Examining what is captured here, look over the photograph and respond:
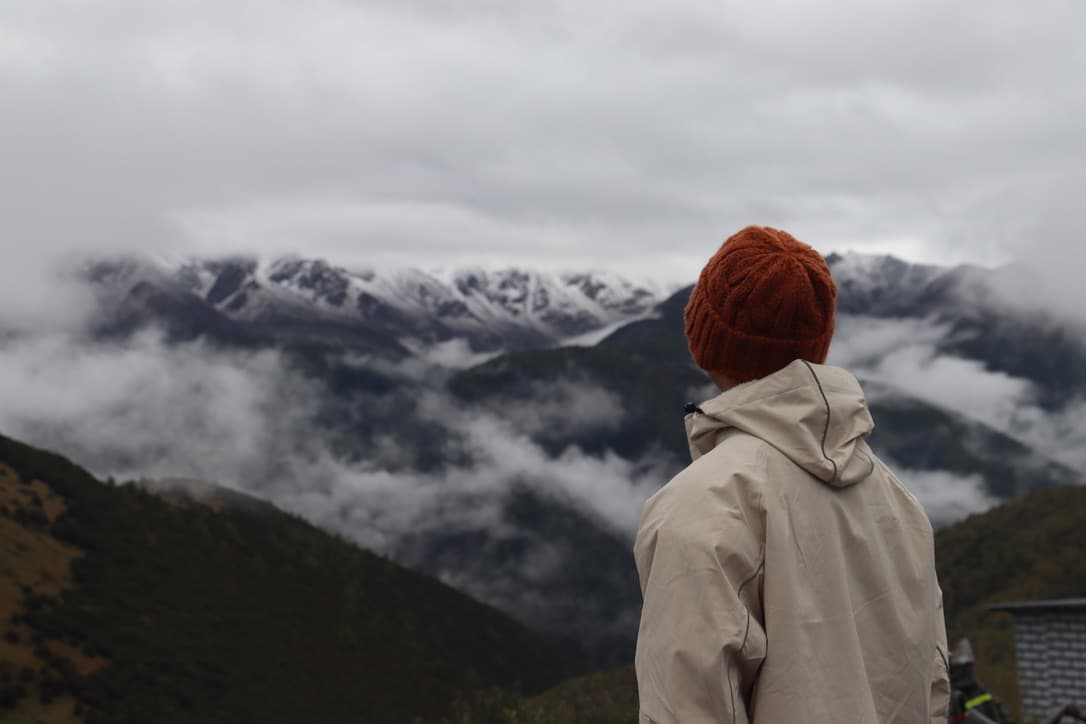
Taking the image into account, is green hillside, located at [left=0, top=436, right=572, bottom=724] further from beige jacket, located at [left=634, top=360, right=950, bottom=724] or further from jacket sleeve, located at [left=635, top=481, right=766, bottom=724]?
jacket sleeve, located at [left=635, top=481, right=766, bottom=724]

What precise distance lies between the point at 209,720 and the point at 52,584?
10.9 metres

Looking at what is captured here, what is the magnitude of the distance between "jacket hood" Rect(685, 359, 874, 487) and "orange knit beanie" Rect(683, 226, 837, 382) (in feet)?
0.31

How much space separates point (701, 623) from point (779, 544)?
0.85 feet

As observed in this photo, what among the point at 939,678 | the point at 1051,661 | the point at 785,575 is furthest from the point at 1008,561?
the point at 785,575

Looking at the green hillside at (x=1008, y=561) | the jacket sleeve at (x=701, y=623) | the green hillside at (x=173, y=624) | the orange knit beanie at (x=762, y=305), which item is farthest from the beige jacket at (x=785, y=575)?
the green hillside at (x=173, y=624)

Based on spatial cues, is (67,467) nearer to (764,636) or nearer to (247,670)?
(247,670)

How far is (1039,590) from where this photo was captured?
48.9 m

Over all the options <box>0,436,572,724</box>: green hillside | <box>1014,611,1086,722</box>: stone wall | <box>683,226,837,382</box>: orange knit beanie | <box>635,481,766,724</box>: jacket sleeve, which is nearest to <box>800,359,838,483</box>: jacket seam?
<box>683,226,837,382</box>: orange knit beanie

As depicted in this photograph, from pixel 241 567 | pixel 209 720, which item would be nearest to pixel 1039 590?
pixel 209 720

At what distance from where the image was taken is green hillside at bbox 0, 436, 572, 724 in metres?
41.7

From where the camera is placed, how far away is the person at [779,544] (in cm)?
229

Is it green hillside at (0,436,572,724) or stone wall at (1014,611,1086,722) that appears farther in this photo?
green hillside at (0,436,572,724)

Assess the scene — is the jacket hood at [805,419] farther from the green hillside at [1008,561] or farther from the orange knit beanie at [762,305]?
the green hillside at [1008,561]

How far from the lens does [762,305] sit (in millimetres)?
2652
